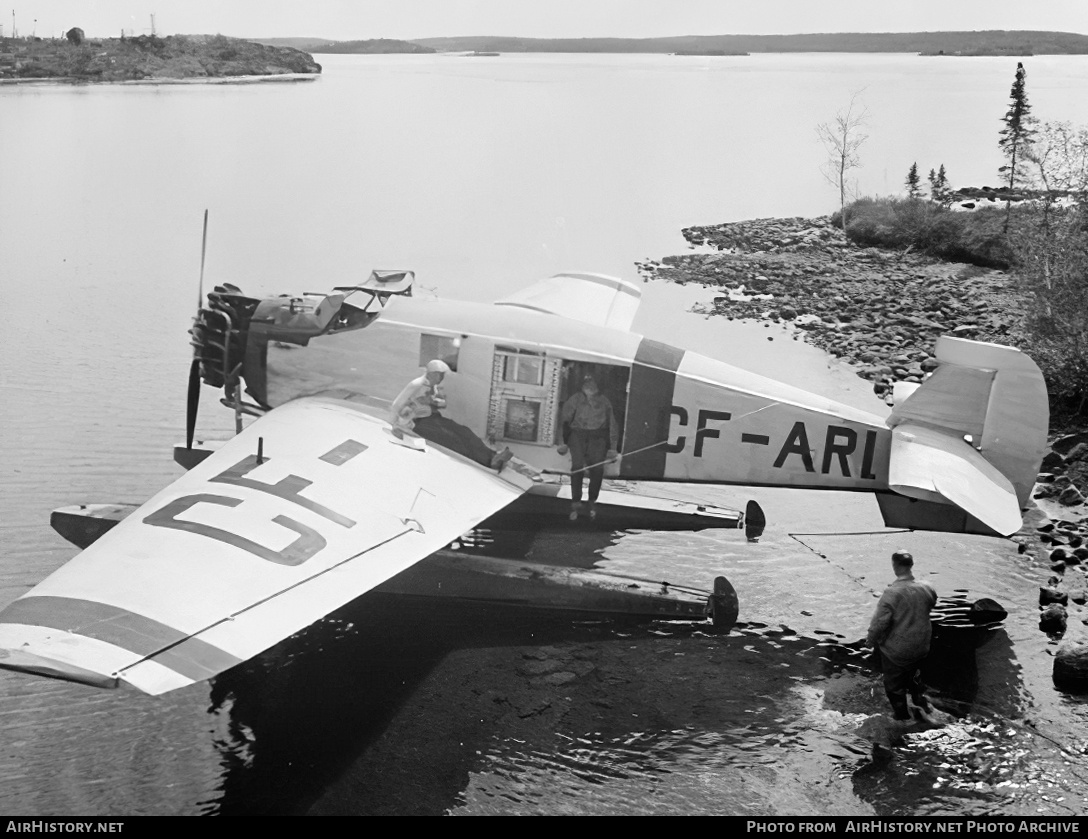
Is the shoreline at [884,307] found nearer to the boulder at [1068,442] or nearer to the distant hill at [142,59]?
the boulder at [1068,442]

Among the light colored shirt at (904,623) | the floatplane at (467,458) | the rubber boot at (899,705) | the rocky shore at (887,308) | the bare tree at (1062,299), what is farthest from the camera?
the bare tree at (1062,299)

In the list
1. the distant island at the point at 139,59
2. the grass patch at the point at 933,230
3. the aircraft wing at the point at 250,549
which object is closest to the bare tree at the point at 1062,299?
the grass patch at the point at 933,230

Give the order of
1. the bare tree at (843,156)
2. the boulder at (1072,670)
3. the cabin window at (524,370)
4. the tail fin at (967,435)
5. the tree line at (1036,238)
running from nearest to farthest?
the boulder at (1072,670) → the tail fin at (967,435) → the cabin window at (524,370) → the tree line at (1036,238) → the bare tree at (843,156)

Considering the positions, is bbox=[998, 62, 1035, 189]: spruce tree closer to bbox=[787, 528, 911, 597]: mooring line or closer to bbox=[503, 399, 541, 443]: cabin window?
bbox=[787, 528, 911, 597]: mooring line

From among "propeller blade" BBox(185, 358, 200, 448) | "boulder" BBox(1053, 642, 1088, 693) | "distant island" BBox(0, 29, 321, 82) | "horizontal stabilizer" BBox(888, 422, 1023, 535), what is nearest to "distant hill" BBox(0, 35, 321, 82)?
"distant island" BBox(0, 29, 321, 82)

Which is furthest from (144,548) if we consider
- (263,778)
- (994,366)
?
(994,366)

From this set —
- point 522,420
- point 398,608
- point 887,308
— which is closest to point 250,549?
point 398,608

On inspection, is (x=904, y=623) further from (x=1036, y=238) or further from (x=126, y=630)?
(x=1036, y=238)
